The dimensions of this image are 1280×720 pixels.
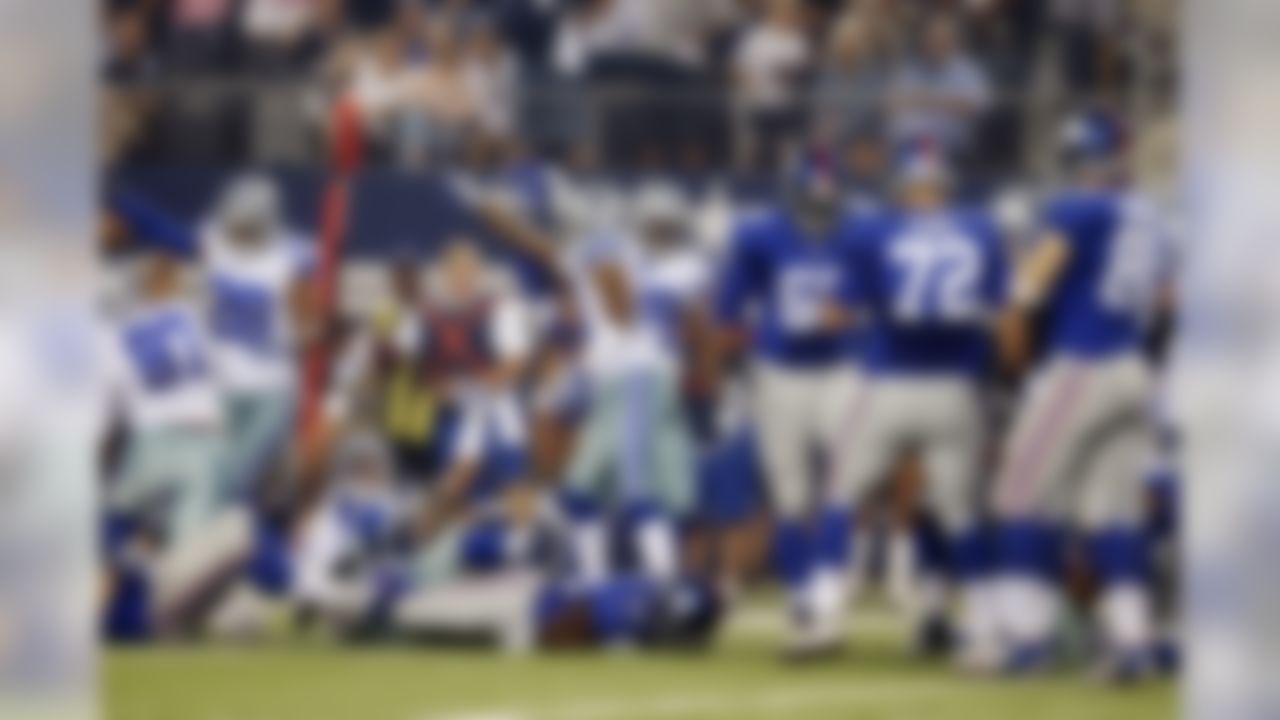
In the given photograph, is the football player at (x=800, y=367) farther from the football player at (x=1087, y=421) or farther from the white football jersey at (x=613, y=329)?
the football player at (x=1087, y=421)

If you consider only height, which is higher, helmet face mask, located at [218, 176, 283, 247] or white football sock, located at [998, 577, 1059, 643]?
helmet face mask, located at [218, 176, 283, 247]

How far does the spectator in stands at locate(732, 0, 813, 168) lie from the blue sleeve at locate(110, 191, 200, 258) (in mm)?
1072

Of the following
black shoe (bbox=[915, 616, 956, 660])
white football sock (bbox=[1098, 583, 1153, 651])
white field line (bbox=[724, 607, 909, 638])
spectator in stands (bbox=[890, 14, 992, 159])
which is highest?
spectator in stands (bbox=[890, 14, 992, 159])

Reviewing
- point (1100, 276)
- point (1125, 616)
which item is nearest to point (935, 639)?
point (1125, 616)

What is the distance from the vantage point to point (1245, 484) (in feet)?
1.49

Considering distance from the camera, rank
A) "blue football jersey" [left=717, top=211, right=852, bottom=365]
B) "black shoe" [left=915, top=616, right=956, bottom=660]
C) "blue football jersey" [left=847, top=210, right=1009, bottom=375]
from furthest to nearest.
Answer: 1. "black shoe" [left=915, top=616, right=956, bottom=660]
2. "blue football jersey" [left=717, top=211, right=852, bottom=365]
3. "blue football jersey" [left=847, top=210, right=1009, bottom=375]

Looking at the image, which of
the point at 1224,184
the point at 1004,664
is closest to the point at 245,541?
the point at 1004,664

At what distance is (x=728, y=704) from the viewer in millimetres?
3553

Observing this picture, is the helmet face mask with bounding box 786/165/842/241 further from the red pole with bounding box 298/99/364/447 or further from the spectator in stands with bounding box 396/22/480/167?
the red pole with bounding box 298/99/364/447

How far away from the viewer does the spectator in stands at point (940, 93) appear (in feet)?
14.1

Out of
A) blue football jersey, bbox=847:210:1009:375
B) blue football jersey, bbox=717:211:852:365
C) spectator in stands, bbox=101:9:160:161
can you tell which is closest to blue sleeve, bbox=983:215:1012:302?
blue football jersey, bbox=847:210:1009:375

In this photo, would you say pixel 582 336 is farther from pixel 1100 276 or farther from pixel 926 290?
pixel 1100 276

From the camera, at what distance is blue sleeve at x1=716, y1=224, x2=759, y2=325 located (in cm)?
404

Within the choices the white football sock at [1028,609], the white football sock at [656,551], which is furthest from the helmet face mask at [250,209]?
the white football sock at [1028,609]
